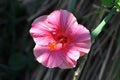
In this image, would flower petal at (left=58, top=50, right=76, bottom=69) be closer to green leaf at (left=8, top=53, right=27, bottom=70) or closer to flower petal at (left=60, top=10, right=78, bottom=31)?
flower petal at (left=60, top=10, right=78, bottom=31)

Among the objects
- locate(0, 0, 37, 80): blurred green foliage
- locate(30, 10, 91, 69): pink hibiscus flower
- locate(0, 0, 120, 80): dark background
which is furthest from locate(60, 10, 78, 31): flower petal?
locate(0, 0, 37, 80): blurred green foliage

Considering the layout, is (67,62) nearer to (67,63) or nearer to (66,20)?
(67,63)

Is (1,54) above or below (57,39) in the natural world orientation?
below

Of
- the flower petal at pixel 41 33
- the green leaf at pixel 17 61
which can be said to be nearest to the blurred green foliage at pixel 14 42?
the green leaf at pixel 17 61

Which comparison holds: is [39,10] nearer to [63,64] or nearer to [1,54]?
[1,54]

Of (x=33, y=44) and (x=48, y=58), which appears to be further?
(x=33, y=44)

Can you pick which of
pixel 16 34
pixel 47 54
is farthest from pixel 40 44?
pixel 16 34

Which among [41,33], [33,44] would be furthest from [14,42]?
[41,33]
